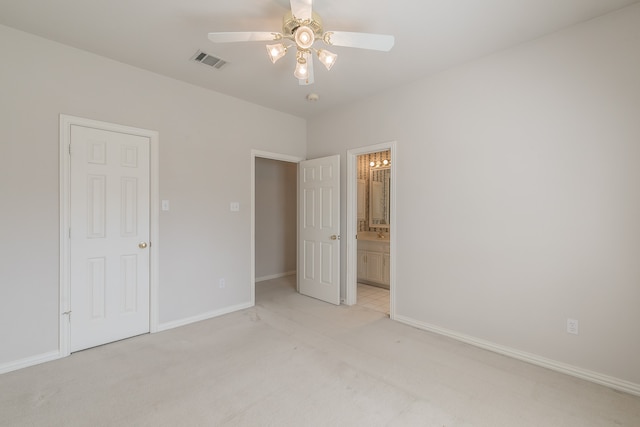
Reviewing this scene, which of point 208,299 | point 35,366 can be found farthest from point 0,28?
point 208,299

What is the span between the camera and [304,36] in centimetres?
186

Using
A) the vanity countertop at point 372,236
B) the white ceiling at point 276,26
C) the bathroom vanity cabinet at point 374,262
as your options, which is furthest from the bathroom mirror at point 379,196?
the white ceiling at point 276,26

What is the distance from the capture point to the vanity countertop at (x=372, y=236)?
476 cm

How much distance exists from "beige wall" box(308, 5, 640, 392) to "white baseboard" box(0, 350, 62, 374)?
330 cm

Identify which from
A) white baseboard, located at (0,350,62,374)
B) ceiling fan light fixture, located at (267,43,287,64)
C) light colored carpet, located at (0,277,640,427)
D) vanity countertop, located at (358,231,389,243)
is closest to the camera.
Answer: light colored carpet, located at (0,277,640,427)

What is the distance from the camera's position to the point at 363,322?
3289 mm

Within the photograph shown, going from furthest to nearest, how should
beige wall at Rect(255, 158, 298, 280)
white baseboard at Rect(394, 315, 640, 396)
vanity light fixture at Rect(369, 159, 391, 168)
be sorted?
beige wall at Rect(255, 158, 298, 280), vanity light fixture at Rect(369, 159, 391, 168), white baseboard at Rect(394, 315, 640, 396)

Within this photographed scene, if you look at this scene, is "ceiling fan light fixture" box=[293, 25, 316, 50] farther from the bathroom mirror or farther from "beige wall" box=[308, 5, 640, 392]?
the bathroom mirror

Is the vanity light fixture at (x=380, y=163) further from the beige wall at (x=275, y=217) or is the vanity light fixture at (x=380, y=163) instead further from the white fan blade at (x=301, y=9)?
the white fan blade at (x=301, y=9)

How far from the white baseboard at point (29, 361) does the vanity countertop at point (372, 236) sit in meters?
3.89

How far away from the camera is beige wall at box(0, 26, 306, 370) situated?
2314mm

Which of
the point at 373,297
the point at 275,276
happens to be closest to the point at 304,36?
the point at 373,297

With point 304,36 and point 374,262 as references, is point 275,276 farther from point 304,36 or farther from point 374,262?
point 304,36

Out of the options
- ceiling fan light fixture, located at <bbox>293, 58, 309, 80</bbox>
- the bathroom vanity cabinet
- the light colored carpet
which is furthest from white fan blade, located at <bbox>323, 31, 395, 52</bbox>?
the bathroom vanity cabinet
